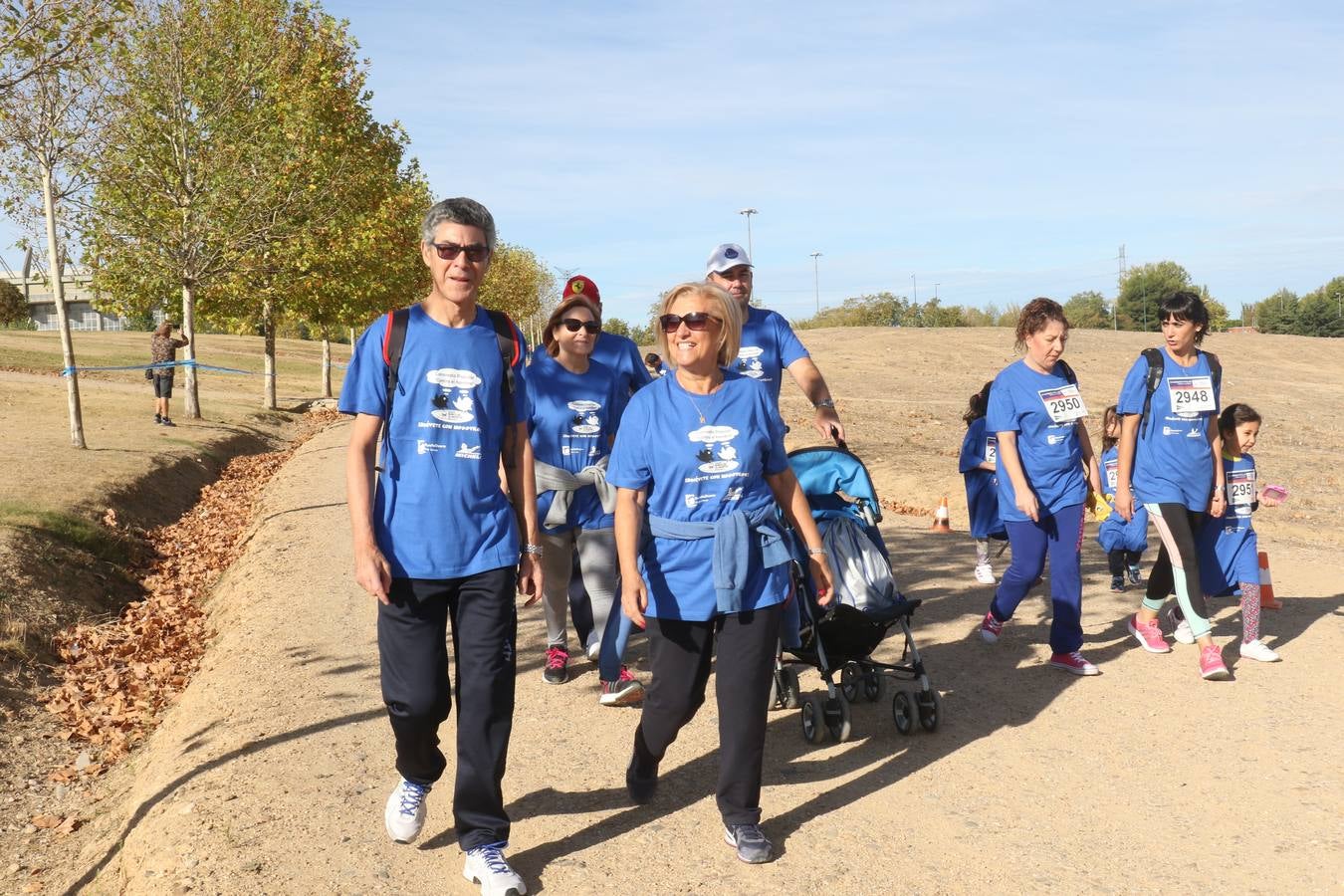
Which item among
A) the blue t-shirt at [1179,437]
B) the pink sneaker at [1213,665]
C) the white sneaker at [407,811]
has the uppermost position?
the blue t-shirt at [1179,437]

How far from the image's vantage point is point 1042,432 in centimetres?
659

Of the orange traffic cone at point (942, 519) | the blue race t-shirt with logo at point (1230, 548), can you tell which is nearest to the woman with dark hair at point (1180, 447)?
the blue race t-shirt with logo at point (1230, 548)

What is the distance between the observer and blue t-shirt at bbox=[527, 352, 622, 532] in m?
6.28

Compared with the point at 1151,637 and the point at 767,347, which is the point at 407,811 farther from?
the point at 1151,637

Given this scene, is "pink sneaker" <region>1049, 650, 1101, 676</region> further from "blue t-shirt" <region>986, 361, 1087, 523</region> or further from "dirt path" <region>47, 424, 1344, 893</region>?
"blue t-shirt" <region>986, 361, 1087, 523</region>

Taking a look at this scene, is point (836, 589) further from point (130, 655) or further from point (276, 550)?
point (276, 550)

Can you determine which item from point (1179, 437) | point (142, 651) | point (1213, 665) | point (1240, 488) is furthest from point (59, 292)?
point (1213, 665)

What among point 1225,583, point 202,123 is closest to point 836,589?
point 1225,583

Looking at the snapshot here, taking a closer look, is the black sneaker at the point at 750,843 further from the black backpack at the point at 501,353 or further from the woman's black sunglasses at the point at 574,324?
the woman's black sunglasses at the point at 574,324

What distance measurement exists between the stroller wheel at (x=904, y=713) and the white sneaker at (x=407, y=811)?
2.40 metres

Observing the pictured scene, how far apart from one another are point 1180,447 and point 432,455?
4.57 metres

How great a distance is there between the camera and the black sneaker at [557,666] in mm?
6727

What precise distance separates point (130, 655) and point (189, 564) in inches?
149

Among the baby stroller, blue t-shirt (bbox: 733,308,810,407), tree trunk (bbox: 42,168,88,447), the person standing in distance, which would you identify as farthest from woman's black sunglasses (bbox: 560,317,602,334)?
tree trunk (bbox: 42,168,88,447)
